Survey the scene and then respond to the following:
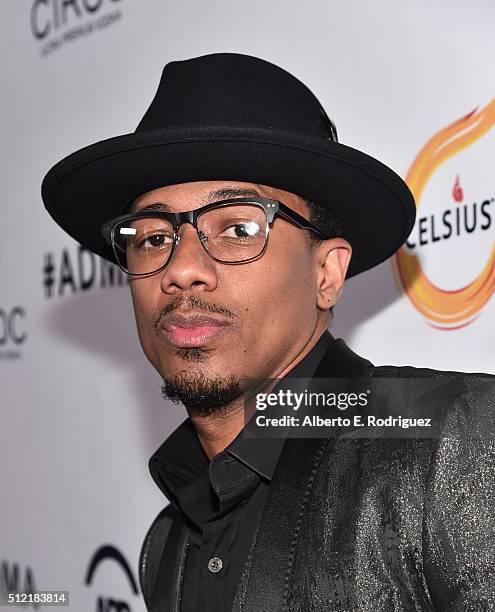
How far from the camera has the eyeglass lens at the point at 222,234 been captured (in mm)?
1413

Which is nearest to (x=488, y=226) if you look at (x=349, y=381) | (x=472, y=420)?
(x=349, y=381)

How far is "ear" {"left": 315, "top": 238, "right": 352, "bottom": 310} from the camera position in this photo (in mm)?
1539

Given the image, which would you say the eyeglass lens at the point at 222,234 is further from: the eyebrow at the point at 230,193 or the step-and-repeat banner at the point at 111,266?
the step-and-repeat banner at the point at 111,266

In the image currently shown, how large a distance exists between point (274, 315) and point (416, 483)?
0.37 metres

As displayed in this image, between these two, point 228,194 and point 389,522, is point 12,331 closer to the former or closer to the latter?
point 228,194

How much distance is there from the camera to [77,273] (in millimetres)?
2691

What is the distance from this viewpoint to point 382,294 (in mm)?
1949

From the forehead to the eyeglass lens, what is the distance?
0.03 m

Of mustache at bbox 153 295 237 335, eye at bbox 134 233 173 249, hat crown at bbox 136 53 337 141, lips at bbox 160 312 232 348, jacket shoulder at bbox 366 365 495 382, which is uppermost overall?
hat crown at bbox 136 53 337 141

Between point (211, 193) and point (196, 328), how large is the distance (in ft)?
0.71

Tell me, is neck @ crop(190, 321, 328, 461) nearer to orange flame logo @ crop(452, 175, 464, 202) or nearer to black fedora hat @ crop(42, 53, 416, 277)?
black fedora hat @ crop(42, 53, 416, 277)

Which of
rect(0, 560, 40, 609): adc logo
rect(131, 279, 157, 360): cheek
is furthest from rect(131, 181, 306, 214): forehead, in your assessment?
rect(0, 560, 40, 609): adc logo

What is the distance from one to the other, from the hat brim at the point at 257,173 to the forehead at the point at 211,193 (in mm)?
10

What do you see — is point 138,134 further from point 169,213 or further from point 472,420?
point 472,420
